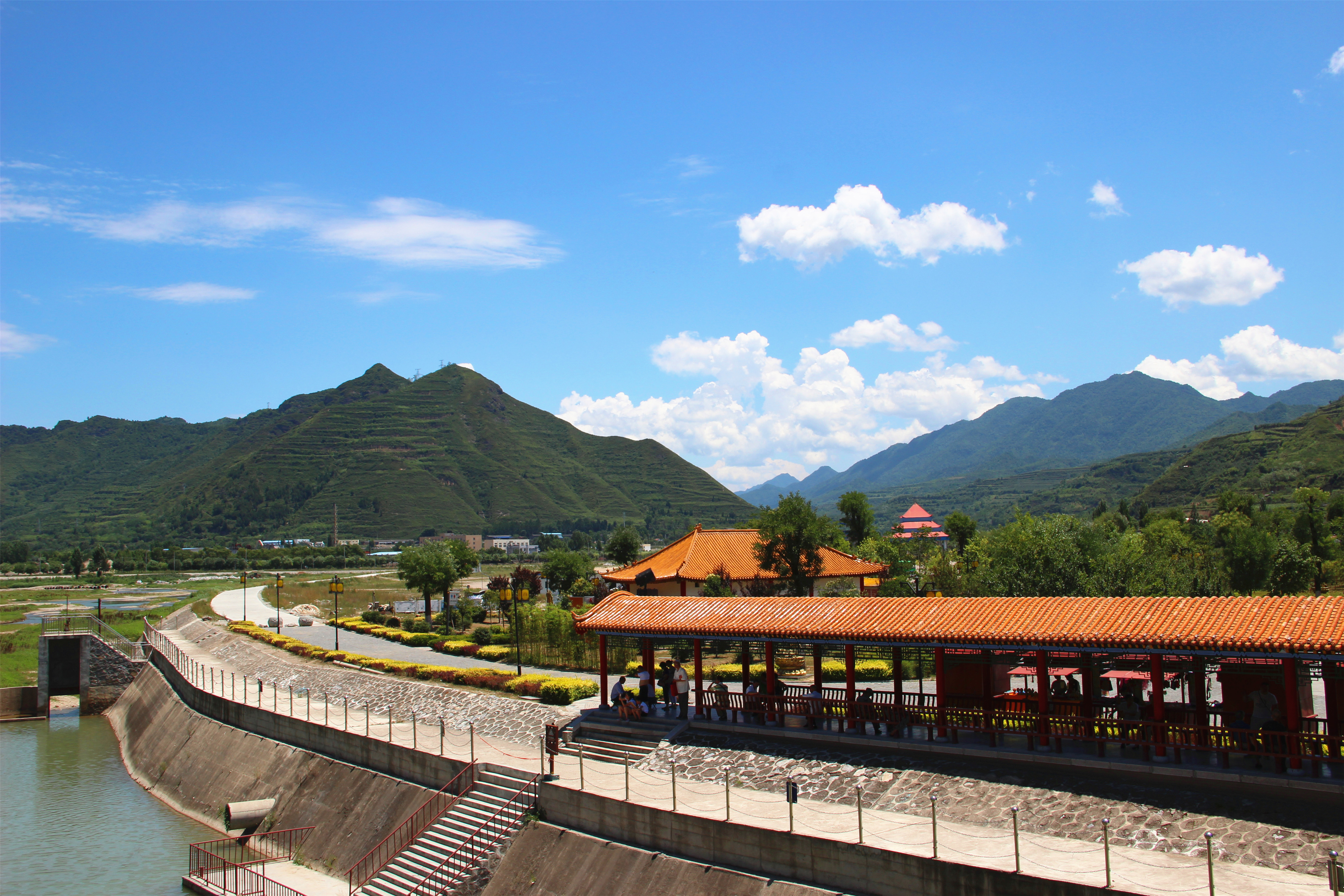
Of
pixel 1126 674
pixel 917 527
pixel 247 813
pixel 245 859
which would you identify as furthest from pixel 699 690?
pixel 917 527

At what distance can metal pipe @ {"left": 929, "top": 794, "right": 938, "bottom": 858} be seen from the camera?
14.1 m

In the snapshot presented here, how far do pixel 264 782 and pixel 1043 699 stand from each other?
24.6 metres

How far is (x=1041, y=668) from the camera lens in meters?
18.5

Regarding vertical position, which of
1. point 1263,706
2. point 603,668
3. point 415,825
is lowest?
point 415,825

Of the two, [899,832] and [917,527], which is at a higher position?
[917,527]

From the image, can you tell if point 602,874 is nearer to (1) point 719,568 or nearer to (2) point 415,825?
(2) point 415,825

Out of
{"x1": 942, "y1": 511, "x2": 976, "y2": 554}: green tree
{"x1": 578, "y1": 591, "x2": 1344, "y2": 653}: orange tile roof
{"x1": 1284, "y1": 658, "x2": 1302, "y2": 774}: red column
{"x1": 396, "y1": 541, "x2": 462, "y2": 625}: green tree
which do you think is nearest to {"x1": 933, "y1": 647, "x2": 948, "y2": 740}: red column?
{"x1": 578, "y1": 591, "x2": 1344, "y2": 653}: orange tile roof

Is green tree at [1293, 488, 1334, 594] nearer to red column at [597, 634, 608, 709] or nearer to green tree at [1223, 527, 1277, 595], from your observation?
green tree at [1223, 527, 1277, 595]

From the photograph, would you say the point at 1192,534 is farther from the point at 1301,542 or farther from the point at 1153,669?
the point at 1153,669

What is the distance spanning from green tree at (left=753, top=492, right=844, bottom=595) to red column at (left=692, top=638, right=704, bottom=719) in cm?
1947

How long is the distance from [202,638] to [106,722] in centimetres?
713

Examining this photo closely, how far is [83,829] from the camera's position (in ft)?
97.1

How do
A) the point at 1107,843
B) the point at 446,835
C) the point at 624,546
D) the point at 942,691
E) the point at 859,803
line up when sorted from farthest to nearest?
the point at 624,546 → the point at 446,835 → the point at 942,691 → the point at 859,803 → the point at 1107,843

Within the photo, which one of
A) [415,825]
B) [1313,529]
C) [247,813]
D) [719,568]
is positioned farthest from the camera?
[1313,529]
